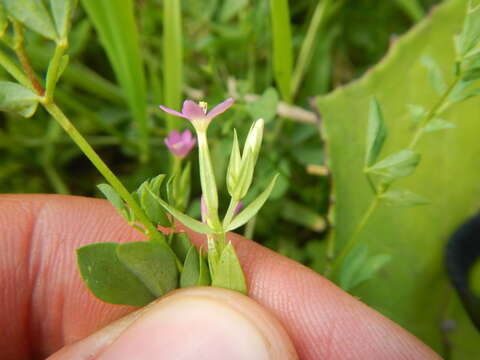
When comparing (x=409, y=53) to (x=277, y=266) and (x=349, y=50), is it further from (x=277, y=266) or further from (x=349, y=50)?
(x=277, y=266)

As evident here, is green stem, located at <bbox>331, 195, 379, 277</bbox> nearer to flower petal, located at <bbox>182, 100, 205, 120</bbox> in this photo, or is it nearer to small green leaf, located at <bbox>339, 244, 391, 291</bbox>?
small green leaf, located at <bbox>339, 244, 391, 291</bbox>

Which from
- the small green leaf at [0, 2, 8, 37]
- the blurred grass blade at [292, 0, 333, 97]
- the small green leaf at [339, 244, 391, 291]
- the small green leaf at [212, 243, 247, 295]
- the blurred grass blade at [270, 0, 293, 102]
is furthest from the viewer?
the blurred grass blade at [292, 0, 333, 97]

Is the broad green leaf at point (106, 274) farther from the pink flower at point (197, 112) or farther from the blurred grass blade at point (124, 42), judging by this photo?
the blurred grass blade at point (124, 42)

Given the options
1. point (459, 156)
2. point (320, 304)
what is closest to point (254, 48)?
point (459, 156)

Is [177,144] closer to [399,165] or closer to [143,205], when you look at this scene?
[143,205]

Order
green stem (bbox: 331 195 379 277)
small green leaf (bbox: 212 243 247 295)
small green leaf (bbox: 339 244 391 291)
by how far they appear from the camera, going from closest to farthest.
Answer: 1. small green leaf (bbox: 212 243 247 295)
2. green stem (bbox: 331 195 379 277)
3. small green leaf (bbox: 339 244 391 291)

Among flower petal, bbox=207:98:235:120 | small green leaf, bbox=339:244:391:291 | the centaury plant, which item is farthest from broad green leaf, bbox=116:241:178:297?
small green leaf, bbox=339:244:391:291

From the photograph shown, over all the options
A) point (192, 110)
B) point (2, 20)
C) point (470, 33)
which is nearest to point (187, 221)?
point (192, 110)
